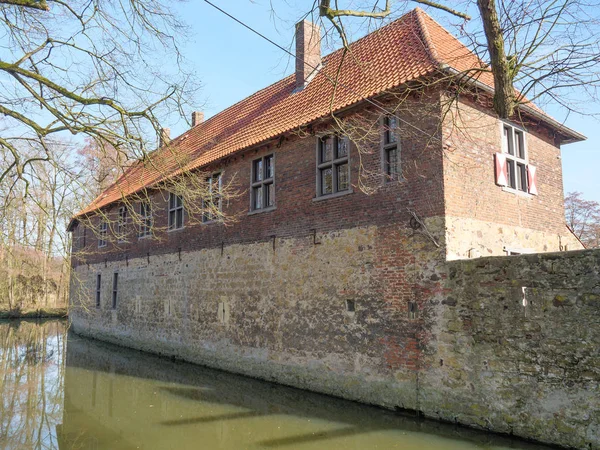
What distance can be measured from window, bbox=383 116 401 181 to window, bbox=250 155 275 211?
3468 mm

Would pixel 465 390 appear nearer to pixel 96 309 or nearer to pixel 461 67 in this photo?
pixel 461 67

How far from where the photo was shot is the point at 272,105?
13984 mm

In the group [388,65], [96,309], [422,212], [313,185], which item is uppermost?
[388,65]

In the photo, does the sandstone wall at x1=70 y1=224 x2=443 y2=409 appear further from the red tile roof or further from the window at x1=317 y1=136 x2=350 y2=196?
the red tile roof

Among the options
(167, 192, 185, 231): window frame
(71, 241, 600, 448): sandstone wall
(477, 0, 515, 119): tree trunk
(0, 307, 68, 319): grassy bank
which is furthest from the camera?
(0, 307, 68, 319): grassy bank

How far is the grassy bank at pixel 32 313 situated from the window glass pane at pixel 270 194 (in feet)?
75.2

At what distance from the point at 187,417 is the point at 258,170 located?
6.33m

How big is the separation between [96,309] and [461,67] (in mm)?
18233

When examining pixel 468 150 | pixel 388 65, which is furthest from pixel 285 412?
pixel 388 65

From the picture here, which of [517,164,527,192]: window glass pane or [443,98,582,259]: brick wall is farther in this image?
[517,164,527,192]: window glass pane

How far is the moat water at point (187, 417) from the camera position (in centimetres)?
701

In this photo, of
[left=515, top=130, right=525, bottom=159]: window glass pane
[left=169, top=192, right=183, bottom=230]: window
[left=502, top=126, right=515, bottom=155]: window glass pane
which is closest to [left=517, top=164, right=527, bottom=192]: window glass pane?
[left=515, top=130, right=525, bottom=159]: window glass pane

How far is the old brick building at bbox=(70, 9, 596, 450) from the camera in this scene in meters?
8.24

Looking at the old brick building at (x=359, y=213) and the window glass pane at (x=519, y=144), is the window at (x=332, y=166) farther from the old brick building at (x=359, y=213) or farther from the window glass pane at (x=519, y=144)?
the window glass pane at (x=519, y=144)
